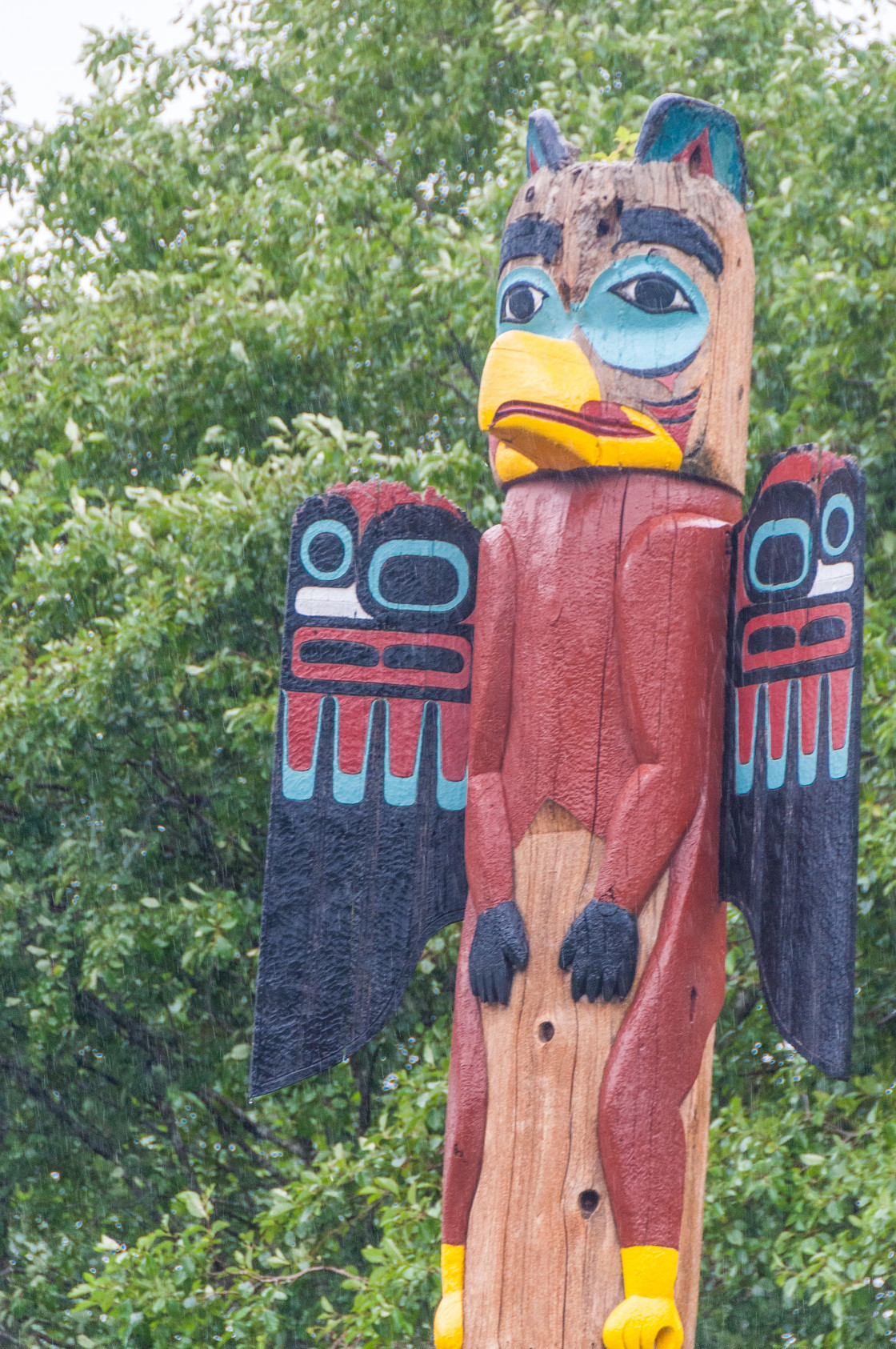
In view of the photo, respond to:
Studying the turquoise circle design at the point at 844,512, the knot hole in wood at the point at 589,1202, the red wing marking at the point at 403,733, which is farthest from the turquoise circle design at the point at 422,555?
the knot hole in wood at the point at 589,1202

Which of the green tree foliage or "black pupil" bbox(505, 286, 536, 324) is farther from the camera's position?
the green tree foliage

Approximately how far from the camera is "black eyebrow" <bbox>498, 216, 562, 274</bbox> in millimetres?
3799

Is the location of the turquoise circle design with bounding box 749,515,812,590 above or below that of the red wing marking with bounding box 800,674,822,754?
above

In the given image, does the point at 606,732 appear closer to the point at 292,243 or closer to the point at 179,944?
the point at 179,944

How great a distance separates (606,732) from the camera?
3525 millimetres

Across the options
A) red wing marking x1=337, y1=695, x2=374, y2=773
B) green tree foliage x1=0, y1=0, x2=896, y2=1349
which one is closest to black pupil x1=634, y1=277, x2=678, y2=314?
red wing marking x1=337, y1=695, x2=374, y2=773

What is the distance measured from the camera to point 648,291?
371cm

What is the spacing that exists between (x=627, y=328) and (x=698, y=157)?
471 mm

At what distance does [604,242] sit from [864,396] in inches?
138

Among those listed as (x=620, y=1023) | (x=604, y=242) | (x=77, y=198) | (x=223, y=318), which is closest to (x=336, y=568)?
(x=604, y=242)

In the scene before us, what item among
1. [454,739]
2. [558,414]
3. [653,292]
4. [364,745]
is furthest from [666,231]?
[364,745]

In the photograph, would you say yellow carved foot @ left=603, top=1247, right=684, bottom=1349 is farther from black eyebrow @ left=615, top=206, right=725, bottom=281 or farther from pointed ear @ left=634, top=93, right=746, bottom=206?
pointed ear @ left=634, top=93, right=746, bottom=206

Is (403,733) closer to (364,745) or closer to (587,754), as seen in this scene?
(364,745)

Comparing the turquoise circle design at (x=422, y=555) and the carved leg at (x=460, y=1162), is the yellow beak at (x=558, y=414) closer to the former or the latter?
the turquoise circle design at (x=422, y=555)
